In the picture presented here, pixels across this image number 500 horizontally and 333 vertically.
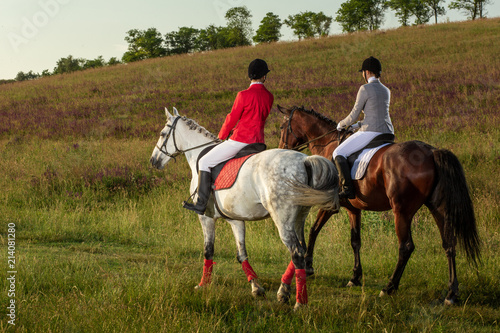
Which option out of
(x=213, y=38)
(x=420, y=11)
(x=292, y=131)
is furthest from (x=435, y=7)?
(x=292, y=131)

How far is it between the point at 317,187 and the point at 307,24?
74.0 meters

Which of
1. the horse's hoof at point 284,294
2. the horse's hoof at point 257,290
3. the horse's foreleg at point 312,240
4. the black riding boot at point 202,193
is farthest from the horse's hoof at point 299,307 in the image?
the horse's foreleg at point 312,240

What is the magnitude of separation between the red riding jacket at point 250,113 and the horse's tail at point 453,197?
230 centimetres

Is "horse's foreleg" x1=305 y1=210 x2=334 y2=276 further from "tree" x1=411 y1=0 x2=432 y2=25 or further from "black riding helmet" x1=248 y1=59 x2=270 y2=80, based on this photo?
"tree" x1=411 y1=0 x2=432 y2=25

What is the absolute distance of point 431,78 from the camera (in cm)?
2569

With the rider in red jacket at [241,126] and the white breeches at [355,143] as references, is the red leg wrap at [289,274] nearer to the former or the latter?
the rider in red jacket at [241,126]

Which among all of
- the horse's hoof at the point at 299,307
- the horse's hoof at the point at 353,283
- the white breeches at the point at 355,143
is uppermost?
the white breeches at the point at 355,143

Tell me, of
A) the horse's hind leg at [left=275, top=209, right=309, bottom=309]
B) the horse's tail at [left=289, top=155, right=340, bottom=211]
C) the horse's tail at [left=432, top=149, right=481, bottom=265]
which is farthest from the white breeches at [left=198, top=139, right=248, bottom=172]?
the horse's tail at [left=432, top=149, right=481, bottom=265]

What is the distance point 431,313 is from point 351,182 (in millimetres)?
2048

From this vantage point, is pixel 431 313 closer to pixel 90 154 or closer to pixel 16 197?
pixel 16 197

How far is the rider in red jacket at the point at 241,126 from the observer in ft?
20.0

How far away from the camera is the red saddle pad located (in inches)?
231

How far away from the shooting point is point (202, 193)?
20.0 ft

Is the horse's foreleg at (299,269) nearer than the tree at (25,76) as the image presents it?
Yes
